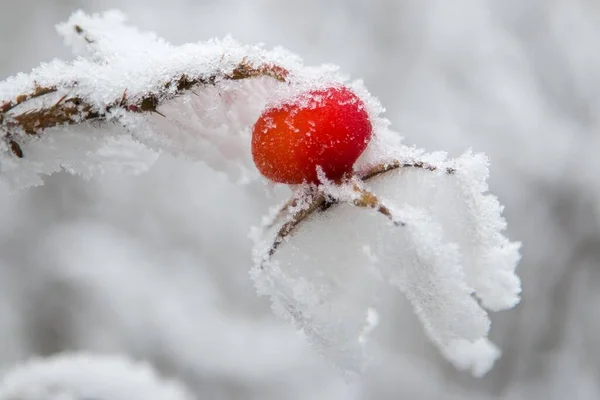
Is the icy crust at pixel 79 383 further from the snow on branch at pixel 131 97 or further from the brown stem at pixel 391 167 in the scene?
the brown stem at pixel 391 167

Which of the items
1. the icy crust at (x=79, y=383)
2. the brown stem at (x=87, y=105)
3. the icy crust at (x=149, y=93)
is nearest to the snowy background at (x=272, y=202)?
the icy crust at (x=79, y=383)

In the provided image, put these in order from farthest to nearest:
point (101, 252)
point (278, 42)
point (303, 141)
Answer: point (278, 42) < point (101, 252) < point (303, 141)

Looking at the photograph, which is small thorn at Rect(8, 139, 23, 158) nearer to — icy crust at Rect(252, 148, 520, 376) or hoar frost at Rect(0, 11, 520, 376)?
hoar frost at Rect(0, 11, 520, 376)

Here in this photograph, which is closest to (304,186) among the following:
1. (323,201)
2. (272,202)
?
(323,201)

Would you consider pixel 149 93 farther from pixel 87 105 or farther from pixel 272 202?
pixel 272 202

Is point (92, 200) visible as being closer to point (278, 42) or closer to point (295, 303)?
point (278, 42)

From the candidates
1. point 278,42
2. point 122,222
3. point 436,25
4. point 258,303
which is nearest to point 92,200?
point 122,222

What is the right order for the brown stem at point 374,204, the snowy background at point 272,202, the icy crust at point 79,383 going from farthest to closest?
the snowy background at point 272,202 → the icy crust at point 79,383 → the brown stem at point 374,204
